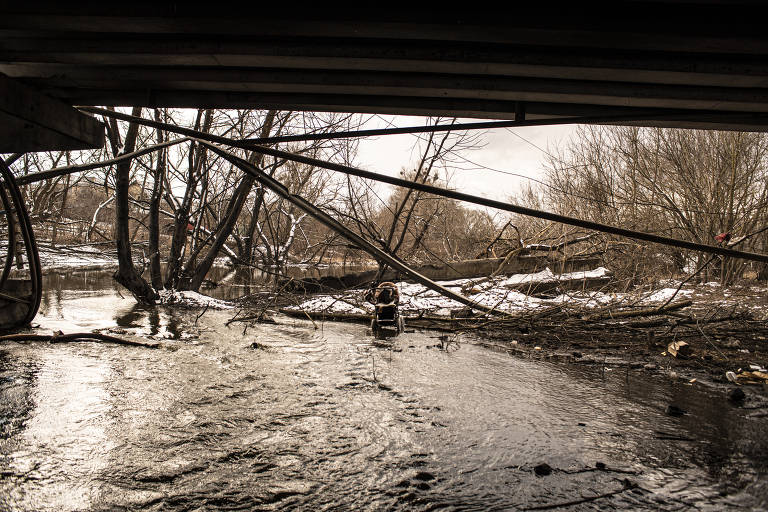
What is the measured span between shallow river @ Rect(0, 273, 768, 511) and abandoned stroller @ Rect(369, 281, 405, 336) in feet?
4.50

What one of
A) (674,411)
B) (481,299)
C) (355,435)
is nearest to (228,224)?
(481,299)

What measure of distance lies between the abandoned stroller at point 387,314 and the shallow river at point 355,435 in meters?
1.37

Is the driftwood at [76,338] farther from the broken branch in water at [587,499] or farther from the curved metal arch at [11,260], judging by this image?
the broken branch in water at [587,499]

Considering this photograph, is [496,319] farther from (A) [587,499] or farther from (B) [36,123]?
(B) [36,123]

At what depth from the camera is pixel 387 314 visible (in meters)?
6.99

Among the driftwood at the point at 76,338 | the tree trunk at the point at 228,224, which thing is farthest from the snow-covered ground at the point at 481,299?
the driftwood at the point at 76,338

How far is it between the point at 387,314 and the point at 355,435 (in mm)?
3719

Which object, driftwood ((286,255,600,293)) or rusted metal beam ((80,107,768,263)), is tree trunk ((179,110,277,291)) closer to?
driftwood ((286,255,600,293))

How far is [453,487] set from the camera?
103 inches

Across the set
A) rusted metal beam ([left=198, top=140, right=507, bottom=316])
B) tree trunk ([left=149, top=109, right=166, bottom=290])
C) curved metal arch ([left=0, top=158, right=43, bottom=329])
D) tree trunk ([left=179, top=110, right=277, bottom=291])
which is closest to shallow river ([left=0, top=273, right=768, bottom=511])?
curved metal arch ([left=0, top=158, right=43, bottom=329])

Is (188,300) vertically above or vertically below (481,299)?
below

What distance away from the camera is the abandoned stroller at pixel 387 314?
22.7 ft

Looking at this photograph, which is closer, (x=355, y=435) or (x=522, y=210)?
(x=355, y=435)

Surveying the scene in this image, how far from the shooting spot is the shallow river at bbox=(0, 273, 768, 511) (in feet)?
8.25
